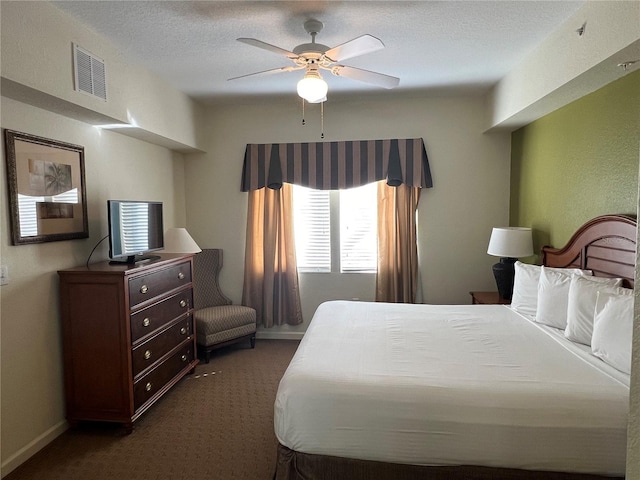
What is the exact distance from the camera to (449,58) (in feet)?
11.0

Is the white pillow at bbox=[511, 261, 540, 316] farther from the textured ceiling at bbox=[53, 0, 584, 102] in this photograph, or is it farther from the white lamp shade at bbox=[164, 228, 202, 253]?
the white lamp shade at bbox=[164, 228, 202, 253]

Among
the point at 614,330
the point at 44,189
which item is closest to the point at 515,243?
the point at 614,330

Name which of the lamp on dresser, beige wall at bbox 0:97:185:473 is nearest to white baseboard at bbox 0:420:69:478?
beige wall at bbox 0:97:185:473

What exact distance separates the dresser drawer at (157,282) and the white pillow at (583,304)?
2940 millimetres

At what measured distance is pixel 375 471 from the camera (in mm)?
1967

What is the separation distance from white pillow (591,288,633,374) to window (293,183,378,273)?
8.84 feet

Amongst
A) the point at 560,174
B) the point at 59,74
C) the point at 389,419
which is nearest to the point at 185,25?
the point at 59,74

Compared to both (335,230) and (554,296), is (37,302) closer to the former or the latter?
(335,230)

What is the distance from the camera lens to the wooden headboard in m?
2.57

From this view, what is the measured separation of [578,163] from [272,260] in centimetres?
317

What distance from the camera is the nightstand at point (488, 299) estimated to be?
3.93 meters

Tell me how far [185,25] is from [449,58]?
2045mm

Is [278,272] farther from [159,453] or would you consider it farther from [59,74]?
[59,74]

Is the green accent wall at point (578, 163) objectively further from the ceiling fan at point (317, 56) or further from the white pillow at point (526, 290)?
the ceiling fan at point (317, 56)
